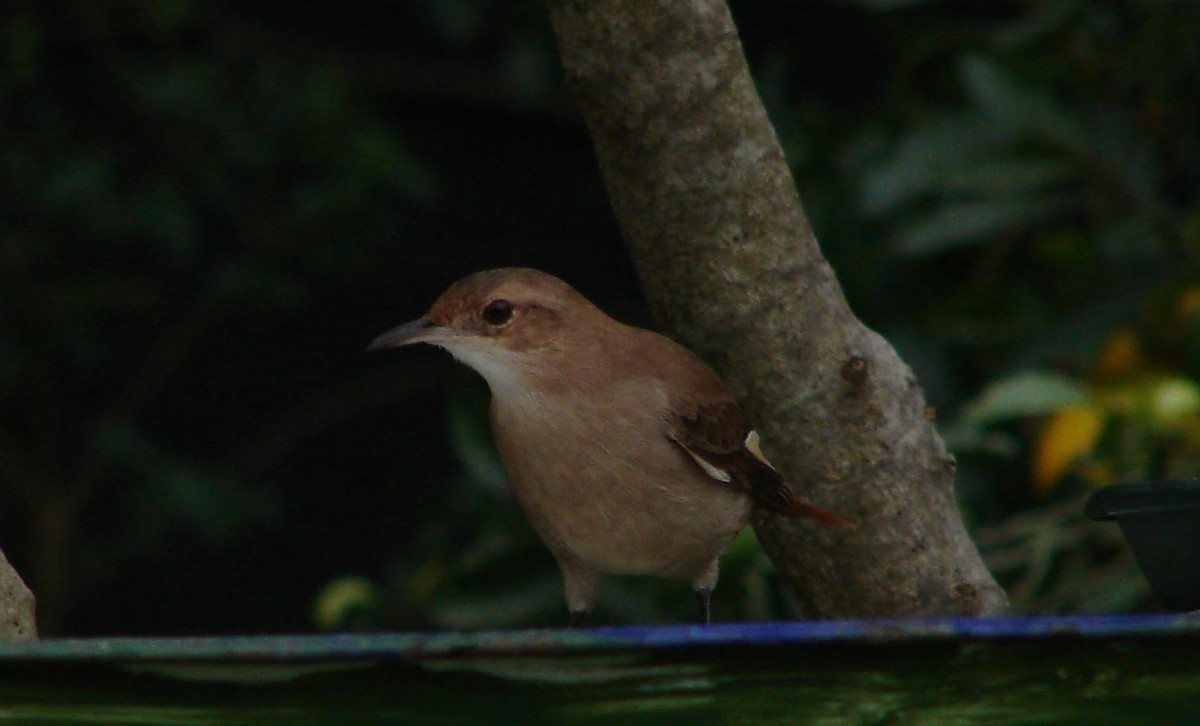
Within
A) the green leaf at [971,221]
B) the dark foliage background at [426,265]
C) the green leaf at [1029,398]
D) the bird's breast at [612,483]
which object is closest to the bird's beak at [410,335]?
the bird's breast at [612,483]

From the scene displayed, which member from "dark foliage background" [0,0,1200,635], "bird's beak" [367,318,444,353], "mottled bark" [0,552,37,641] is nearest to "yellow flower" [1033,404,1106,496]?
"dark foliage background" [0,0,1200,635]

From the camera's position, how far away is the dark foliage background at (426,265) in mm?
3076

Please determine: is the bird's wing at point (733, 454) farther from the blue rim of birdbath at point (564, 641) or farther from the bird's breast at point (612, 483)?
the blue rim of birdbath at point (564, 641)

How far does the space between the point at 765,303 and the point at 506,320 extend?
405 millimetres

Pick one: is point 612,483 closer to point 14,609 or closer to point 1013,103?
point 14,609

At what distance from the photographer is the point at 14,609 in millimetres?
1336

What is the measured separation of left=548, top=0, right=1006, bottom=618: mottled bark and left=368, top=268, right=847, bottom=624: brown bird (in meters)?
0.06

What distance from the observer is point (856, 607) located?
177 centimetres

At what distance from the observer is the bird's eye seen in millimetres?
1979

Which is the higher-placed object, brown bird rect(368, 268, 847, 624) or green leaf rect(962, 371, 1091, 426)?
brown bird rect(368, 268, 847, 624)

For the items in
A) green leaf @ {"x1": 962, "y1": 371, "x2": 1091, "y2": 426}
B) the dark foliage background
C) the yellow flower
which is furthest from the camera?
the dark foliage background

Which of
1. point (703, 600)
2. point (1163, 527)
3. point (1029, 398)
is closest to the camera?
point (1163, 527)

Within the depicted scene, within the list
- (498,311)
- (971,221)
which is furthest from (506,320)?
(971,221)

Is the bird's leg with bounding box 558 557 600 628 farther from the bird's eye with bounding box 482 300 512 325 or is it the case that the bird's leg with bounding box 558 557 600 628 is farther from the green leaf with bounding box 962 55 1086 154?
the green leaf with bounding box 962 55 1086 154
